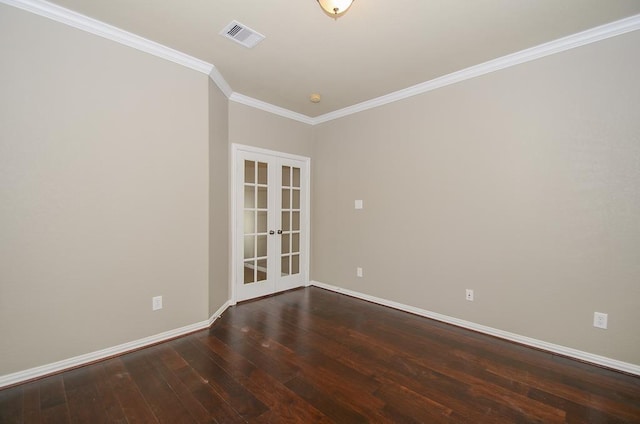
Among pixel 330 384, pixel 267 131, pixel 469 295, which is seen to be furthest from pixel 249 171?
pixel 469 295

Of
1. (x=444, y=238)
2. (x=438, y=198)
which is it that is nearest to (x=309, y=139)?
(x=438, y=198)

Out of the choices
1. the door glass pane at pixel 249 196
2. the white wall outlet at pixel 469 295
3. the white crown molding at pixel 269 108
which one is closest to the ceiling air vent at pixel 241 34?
the white crown molding at pixel 269 108

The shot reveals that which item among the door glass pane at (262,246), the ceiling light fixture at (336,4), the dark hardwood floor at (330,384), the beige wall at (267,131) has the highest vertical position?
the ceiling light fixture at (336,4)

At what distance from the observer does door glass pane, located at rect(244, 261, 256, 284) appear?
3.80m

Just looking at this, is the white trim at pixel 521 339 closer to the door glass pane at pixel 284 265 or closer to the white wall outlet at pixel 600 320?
the white wall outlet at pixel 600 320

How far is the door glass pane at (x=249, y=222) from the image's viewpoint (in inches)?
149

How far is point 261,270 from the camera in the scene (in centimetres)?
396

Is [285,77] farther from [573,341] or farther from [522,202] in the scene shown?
[573,341]

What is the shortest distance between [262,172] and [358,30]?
→ 7.41 feet

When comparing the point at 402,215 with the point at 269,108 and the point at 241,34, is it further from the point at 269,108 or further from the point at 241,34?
the point at 241,34

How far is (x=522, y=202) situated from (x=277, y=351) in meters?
2.77

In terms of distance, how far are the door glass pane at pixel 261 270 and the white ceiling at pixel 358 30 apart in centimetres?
246

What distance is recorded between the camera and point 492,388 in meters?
1.98

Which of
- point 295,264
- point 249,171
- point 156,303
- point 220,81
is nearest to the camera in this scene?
point 156,303
